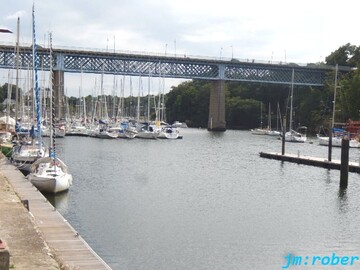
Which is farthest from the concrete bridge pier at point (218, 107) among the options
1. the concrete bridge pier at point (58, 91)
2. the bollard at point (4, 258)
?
the bollard at point (4, 258)

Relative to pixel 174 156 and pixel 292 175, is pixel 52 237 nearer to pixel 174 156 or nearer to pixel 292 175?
pixel 292 175

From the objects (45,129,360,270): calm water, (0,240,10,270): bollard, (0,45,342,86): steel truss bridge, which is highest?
(0,45,342,86): steel truss bridge

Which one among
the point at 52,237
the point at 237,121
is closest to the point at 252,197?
the point at 52,237

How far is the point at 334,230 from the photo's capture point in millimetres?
25953

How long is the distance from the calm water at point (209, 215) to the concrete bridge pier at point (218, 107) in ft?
357

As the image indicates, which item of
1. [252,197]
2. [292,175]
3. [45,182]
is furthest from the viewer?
[292,175]

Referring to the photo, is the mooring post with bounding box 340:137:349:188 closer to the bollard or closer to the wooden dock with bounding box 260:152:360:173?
the wooden dock with bounding box 260:152:360:173

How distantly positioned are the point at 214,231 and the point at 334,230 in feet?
17.7

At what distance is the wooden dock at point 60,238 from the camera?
Answer: 15413 millimetres

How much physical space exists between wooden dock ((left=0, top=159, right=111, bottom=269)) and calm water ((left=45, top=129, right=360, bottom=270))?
1708 mm

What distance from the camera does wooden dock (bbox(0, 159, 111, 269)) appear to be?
50.6 feet

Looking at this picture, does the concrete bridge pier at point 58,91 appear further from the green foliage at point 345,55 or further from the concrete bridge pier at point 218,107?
the green foliage at point 345,55

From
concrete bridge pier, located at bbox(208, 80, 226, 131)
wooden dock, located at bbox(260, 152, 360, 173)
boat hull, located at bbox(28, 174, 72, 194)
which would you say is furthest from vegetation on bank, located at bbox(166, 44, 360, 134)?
boat hull, located at bbox(28, 174, 72, 194)

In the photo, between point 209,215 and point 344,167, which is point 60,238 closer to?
point 209,215
